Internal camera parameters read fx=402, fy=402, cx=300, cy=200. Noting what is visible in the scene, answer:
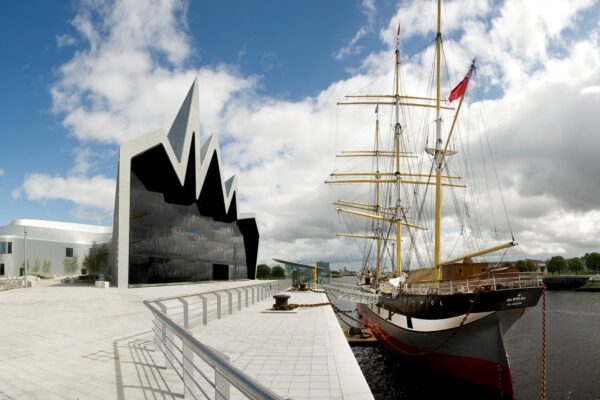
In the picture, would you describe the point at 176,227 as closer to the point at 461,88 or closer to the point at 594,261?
the point at 461,88

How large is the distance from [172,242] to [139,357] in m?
32.8

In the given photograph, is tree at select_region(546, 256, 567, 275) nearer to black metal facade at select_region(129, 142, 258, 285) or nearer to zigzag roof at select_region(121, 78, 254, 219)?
black metal facade at select_region(129, 142, 258, 285)

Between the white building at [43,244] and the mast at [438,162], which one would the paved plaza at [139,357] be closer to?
the mast at [438,162]

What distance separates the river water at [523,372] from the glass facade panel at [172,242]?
1945cm

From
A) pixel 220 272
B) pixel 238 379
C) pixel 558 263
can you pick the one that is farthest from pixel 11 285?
pixel 558 263

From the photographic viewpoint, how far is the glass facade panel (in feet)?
109

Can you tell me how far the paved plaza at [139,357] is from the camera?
19.6ft

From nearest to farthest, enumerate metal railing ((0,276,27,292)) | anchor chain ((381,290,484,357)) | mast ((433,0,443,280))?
anchor chain ((381,290,484,357)), mast ((433,0,443,280)), metal railing ((0,276,27,292))

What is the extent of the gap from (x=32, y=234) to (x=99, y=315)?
5733 cm

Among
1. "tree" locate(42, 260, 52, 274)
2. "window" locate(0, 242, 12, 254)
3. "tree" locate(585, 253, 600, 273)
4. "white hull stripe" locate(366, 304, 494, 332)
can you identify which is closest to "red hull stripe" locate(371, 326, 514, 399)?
"white hull stripe" locate(366, 304, 494, 332)

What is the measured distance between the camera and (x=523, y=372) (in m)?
20.5

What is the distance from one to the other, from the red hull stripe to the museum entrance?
117 feet

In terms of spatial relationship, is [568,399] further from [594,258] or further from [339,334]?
[594,258]

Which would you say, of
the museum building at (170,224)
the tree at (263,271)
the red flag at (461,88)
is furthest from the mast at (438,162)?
the tree at (263,271)
